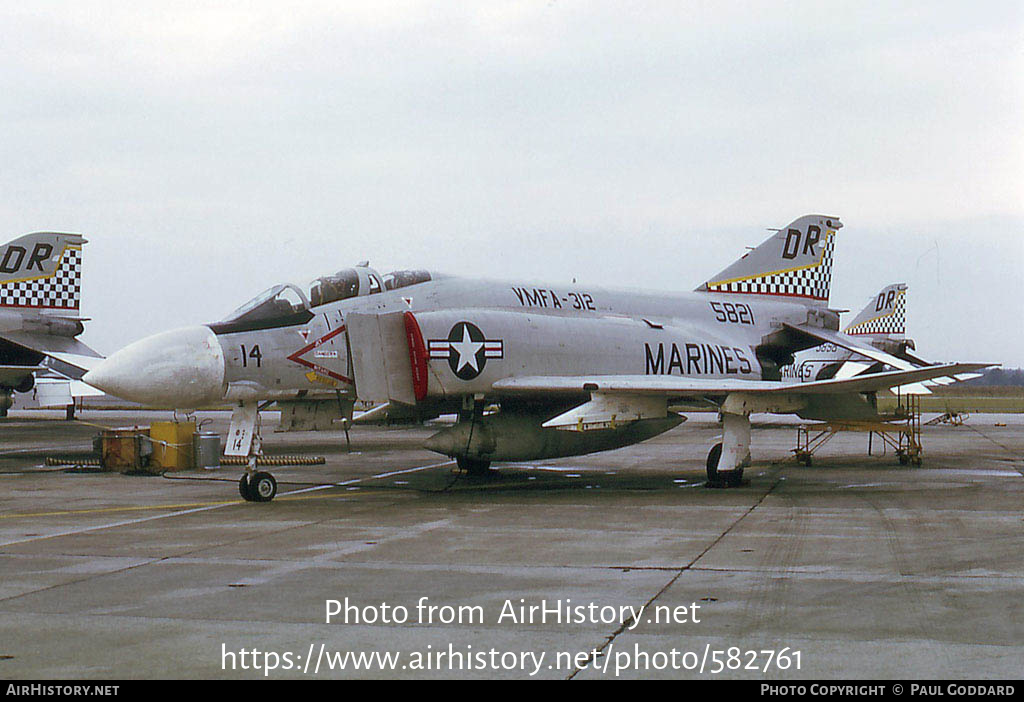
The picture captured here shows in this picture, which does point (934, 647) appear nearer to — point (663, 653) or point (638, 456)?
point (663, 653)

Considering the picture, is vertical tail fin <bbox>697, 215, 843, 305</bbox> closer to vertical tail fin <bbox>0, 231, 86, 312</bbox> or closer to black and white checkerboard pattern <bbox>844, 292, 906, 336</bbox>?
vertical tail fin <bbox>0, 231, 86, 312</bbox>

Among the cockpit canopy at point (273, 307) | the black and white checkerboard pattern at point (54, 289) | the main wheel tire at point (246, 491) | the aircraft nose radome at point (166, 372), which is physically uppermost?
the black and white checkerboard pattern at point (54, 289)

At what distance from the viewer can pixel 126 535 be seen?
371 inches

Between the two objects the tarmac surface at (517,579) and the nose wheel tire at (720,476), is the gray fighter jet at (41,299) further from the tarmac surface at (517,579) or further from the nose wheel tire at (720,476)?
the nose wheel tire at (720,476)

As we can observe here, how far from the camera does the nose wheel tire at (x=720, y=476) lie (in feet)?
45.2

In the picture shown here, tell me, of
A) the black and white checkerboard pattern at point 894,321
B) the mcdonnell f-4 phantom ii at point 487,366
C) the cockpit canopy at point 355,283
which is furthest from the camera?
the black and white checkerboard pattern at point 894,321

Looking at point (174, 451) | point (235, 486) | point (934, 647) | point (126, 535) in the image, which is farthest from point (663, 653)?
point (174, 451)

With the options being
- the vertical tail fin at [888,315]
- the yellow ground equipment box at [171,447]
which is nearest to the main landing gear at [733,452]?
the yellow ground equipment box at [171,447]

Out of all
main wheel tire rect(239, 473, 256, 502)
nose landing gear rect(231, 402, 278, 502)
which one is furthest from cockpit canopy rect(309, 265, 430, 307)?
main wheel tire rect(239, 473, 256, 502)

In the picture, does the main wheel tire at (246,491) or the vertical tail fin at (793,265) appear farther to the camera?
the vertical tail fin at (793,265)

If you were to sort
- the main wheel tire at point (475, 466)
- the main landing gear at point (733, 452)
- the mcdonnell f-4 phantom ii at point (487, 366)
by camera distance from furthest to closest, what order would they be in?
1. the main wheel tire at point (475, 466)
2. the main landing gear at point (733, 452)
3. the mcdonnell f-4 phantom ii at point (487, 366)

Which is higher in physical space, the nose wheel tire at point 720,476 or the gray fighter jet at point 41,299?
the gray fighter jet at point 41,299

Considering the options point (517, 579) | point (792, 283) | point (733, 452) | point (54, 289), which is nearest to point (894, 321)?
point (792, 283)

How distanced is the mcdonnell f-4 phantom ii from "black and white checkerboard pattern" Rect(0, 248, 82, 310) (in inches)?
550
